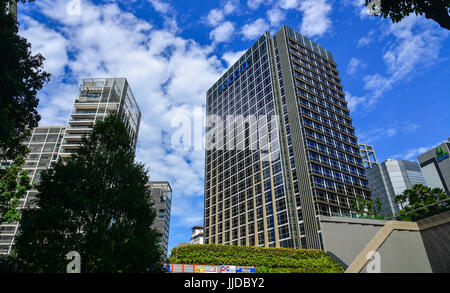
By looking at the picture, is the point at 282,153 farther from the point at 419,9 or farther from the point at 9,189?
the point at 419,9

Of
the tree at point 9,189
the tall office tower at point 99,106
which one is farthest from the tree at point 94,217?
the tall office tower at point 99,106

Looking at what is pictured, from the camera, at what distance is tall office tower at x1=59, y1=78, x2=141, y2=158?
A: 67.2 metres

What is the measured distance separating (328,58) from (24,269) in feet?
297

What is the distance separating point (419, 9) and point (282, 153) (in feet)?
191

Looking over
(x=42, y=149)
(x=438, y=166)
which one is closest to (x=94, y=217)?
(x=42, y=149)

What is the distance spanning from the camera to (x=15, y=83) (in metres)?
14.0

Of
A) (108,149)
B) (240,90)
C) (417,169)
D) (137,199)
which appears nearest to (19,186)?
(108,149)

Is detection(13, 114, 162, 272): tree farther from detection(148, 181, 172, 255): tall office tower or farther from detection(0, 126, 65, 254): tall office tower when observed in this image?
detection(148, 181, 172, 255): tall office tower

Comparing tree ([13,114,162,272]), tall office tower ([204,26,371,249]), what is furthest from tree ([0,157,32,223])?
tall office tower ([204,26,371,249])

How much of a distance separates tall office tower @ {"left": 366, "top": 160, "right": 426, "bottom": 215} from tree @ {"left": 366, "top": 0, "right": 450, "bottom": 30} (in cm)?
12564

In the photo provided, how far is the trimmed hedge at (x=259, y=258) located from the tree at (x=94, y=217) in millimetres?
16416

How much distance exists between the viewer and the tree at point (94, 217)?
1303 cm

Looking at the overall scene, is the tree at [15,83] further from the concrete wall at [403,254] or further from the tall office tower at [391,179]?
the tall office tower at [391,179]

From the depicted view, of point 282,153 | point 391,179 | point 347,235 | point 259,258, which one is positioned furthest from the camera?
point 391,179
